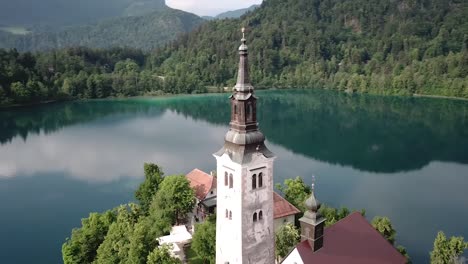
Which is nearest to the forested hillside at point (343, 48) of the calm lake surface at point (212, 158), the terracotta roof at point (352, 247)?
the calm lake surface at point (212, 158)

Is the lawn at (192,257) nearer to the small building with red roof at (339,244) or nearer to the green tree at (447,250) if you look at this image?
the small building with red roof at (339,244)

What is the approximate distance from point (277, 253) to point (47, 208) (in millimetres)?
25323

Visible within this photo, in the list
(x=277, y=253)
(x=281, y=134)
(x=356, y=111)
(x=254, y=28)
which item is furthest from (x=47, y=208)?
(x=254, y=28)

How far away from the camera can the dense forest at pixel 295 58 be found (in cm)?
11131

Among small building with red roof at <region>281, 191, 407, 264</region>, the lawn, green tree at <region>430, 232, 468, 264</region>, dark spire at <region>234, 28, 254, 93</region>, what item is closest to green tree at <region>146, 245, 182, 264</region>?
the lawn

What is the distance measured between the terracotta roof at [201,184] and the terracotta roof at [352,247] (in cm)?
1527

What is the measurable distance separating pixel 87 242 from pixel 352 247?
15.9 meters

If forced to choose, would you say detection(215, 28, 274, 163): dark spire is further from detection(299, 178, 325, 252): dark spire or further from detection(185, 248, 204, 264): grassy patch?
detection(185, 248, 204, 264): grassy patch

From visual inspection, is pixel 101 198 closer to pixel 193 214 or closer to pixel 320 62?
pixel 193 214

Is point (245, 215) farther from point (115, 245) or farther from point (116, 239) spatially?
point (116, 239)

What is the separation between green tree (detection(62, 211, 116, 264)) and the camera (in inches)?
1079

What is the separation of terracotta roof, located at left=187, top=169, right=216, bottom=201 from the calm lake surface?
8.41 m

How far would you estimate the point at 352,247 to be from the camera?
21.8 metres

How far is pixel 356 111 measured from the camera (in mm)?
94688
